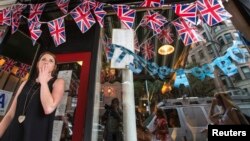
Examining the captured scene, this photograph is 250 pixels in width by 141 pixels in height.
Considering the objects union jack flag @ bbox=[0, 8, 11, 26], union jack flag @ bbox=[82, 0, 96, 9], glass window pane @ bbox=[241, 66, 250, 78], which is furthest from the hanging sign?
glass window pane @ bbox=[241, 66, 250, 78]

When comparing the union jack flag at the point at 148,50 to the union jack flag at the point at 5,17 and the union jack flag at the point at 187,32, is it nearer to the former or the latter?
the union jack flag at the point at 187,32

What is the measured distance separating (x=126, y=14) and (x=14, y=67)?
3642 millimetres

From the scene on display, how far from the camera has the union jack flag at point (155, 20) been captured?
13.4 ft

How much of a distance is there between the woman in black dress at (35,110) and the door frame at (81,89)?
2.22 feet

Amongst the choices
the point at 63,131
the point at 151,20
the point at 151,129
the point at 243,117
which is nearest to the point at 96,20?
the point at 151,20

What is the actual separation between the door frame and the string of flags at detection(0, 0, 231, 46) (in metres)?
0.36

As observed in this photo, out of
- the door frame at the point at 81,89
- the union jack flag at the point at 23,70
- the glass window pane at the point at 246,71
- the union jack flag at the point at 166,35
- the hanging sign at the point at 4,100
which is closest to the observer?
the door frame at the point at 81,89

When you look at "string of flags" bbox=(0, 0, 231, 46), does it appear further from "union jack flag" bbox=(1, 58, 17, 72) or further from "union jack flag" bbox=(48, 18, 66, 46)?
"union jack flag" bbox=(1, 58, 17, 72)

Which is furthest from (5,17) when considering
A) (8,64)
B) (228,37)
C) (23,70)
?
(228,37)

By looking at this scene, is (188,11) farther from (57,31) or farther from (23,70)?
(23,70)

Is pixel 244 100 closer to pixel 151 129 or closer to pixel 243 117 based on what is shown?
pixel 243 117

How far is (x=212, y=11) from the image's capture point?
356 cm

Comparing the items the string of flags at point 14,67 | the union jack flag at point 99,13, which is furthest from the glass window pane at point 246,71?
the string of flags at point 14,67

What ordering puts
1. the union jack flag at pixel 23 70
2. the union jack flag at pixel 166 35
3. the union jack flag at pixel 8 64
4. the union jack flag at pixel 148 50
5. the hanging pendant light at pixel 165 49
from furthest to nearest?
the hanging pendant light at pixel 165 49
the union jack flag at pixel 8 64
the union jack flag at pixel 23 70
the union jack flag at pixel 148 50
the union jack flag at pixel 166 35
